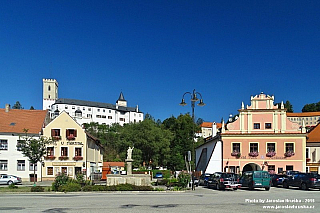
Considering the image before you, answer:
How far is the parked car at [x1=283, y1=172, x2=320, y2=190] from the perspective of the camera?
95.5 feet

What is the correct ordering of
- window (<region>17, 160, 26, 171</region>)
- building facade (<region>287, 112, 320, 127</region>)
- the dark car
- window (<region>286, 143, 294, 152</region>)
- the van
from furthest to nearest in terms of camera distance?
building facade (<region>287, 112, 320, 127</region>) < window (<region>17, 160, 26, 171</region>) < window (<region>286, 143, 294, 152</region>) < the dark car < the van

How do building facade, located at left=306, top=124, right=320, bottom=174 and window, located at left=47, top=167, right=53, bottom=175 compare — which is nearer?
building facade, located at left=306, top=124, right=320, bottom=174

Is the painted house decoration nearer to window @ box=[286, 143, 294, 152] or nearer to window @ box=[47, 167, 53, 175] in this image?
window @ box=[286, 143, 294, 152]

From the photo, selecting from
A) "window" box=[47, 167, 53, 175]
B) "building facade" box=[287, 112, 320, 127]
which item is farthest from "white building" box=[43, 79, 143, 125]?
"window" box=[47, 167, 53, 175]

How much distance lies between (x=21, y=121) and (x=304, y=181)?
3907cm

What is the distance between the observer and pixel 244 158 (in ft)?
157

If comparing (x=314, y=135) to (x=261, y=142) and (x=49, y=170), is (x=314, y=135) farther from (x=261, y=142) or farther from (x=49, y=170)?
(x=49, y=170)

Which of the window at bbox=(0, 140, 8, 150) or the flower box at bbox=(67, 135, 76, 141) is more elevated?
the flower box at bbox=(67, 135, 76, 141)

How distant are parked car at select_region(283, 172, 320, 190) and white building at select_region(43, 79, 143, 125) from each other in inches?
5086

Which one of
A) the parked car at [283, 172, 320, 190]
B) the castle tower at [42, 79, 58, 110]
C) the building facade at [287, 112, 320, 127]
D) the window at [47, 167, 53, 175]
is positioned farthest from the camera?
the castle tower at [42, 79, 58, 110]

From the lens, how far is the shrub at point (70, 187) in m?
26.9

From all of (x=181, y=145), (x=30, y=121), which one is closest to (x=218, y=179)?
(x=30, y=121)

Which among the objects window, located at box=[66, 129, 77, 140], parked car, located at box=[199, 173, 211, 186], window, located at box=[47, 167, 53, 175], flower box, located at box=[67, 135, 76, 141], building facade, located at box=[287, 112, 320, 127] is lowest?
window, located at box=[47, 167, 53, 175]

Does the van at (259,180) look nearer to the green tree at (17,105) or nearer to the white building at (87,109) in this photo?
the white building at (87,109)
